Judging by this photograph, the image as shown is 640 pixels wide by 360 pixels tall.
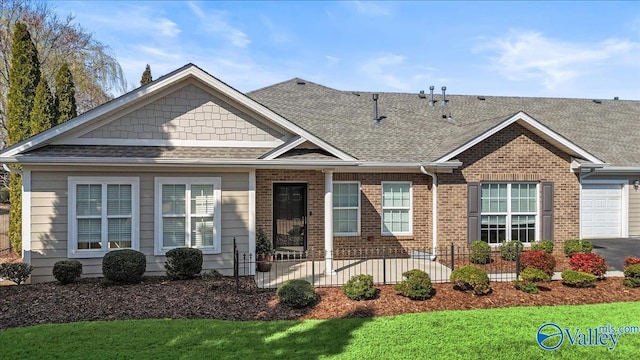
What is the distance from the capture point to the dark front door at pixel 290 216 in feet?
45.9

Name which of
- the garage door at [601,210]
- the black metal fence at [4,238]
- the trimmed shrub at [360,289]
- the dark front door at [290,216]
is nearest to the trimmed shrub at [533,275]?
the trimmed shrub at [360,289]

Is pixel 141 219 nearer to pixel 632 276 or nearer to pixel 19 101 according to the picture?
pixel 19 101

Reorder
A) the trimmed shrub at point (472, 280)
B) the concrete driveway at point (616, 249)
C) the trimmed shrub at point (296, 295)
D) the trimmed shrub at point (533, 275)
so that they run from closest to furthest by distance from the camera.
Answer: the trimmed shrub at point (296, 295)
the trimmed shrub at point (472, 280)
the trimmed shrub at point (533, 275)
the concrete driveway at point (616, 249)

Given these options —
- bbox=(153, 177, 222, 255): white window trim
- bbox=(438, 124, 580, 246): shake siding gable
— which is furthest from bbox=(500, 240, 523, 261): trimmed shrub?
bbox=(153, 177, 222, 255): white window trim

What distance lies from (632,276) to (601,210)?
7643 mm

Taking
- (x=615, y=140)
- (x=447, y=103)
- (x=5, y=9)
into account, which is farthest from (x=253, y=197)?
(x=5, y=9)

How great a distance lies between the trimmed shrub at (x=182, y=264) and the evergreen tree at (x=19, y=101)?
9.41 m

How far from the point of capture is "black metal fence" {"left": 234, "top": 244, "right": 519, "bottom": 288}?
36.7 feet

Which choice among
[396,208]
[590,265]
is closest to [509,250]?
[590,265]

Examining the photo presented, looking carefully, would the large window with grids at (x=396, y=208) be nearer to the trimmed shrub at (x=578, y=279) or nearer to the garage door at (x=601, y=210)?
the trimmed shrub at (x=578, y=279)

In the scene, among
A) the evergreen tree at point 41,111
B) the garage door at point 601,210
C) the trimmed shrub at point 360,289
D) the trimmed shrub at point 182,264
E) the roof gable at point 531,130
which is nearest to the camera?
the trimmed shrub at point 360,289

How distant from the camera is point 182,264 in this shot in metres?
10.8

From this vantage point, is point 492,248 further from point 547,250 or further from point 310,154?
point 310,154

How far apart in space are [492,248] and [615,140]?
939 cm
